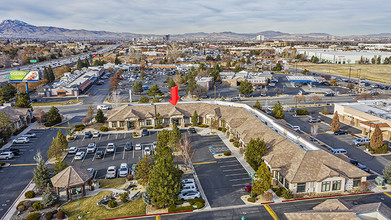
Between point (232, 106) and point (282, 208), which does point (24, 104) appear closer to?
point (232, 106)

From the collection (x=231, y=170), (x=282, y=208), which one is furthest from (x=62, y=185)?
(x=282, y=208)

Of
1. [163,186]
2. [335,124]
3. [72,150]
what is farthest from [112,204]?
[335,124]

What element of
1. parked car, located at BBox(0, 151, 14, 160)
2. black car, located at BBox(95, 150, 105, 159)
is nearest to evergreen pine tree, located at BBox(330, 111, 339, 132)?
black car, located at BBox(95, 150, 105, 159)

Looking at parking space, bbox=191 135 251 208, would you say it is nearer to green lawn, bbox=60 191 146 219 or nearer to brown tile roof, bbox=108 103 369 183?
brown tile roof, bbox=108 103 369 183

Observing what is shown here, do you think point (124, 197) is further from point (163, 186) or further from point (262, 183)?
point (262, 183)

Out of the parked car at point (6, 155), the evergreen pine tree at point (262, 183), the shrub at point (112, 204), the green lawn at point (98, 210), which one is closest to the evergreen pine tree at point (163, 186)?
the green lawn at point (98, 210)

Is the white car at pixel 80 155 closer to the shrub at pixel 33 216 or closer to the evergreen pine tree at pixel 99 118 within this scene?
the shrub at pixel 33 216

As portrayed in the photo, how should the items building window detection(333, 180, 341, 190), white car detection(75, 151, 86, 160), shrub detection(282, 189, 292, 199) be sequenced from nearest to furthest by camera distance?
shrub detection(282, 189, 292, 199) → building window detection(333, 180, 341, 190) → white car detection(75, 151, 86, 160)
